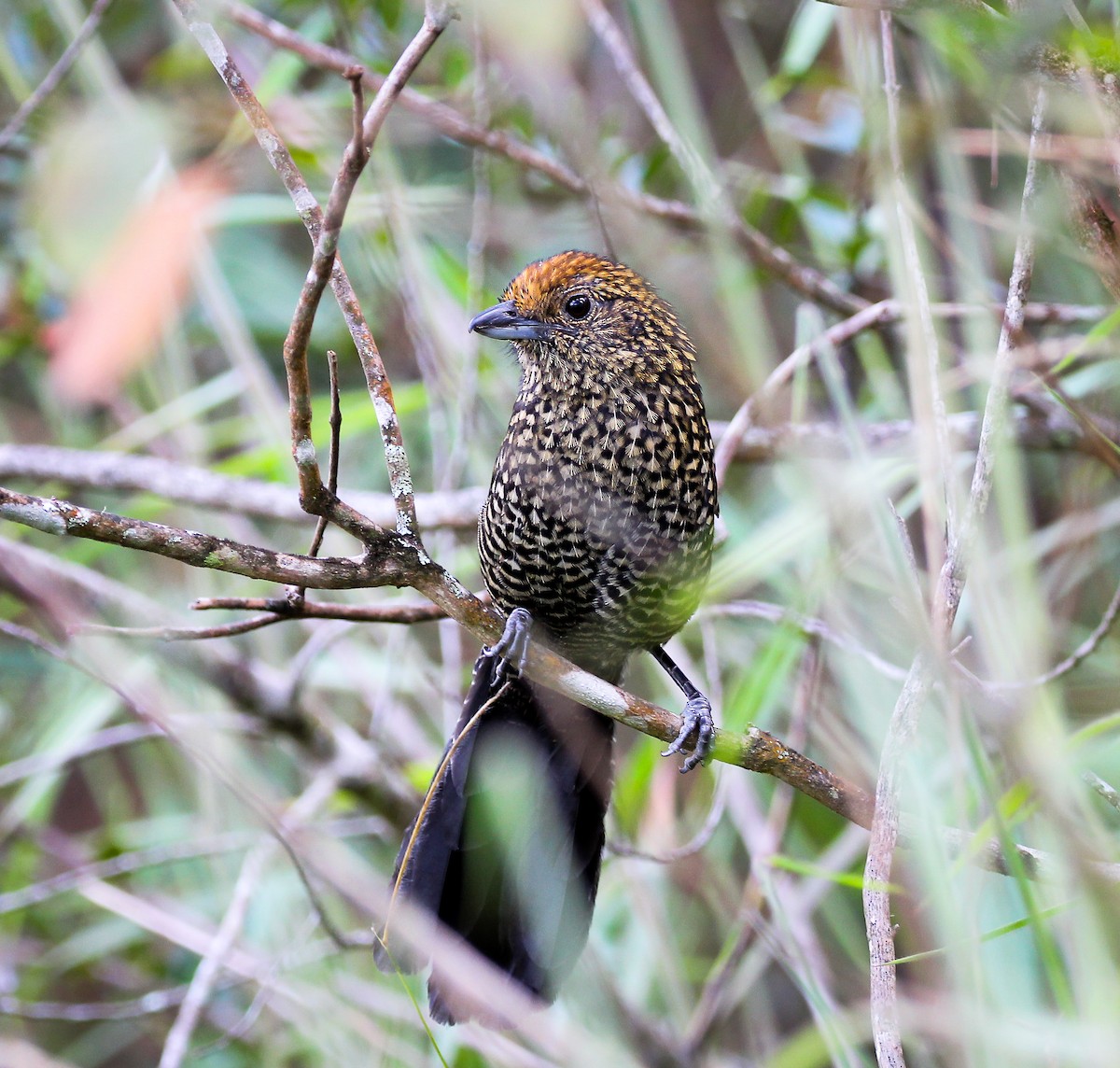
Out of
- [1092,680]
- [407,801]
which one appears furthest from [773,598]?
[407,801]

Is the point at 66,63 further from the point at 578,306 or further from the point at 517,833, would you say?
the point at 517,833

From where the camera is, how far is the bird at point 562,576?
2354mm

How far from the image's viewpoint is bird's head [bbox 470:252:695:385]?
8.05ft

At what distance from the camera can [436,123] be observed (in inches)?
121

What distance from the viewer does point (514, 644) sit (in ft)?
7.04

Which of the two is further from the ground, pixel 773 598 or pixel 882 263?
pixel 882 263

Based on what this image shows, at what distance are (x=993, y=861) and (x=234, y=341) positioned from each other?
219 centimetres

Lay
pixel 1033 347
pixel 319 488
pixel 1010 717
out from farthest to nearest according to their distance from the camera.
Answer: pixel 1033 347
pixel 319 488
pixel 1010 717

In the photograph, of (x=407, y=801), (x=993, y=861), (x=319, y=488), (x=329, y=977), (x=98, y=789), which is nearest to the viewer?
(x=319, y=488)


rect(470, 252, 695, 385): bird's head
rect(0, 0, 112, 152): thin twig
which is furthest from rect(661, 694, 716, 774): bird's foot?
rect(0, 0, 112, 152): thin twig

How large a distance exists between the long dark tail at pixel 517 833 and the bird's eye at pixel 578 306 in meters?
0.72

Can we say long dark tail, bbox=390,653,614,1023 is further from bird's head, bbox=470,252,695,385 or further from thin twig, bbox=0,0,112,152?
thin twig, bbox=0,0,112,152

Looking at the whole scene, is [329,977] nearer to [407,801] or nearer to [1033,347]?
[407,801]

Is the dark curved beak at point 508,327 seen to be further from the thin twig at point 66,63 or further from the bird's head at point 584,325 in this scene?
the thin twig at point 66,63
